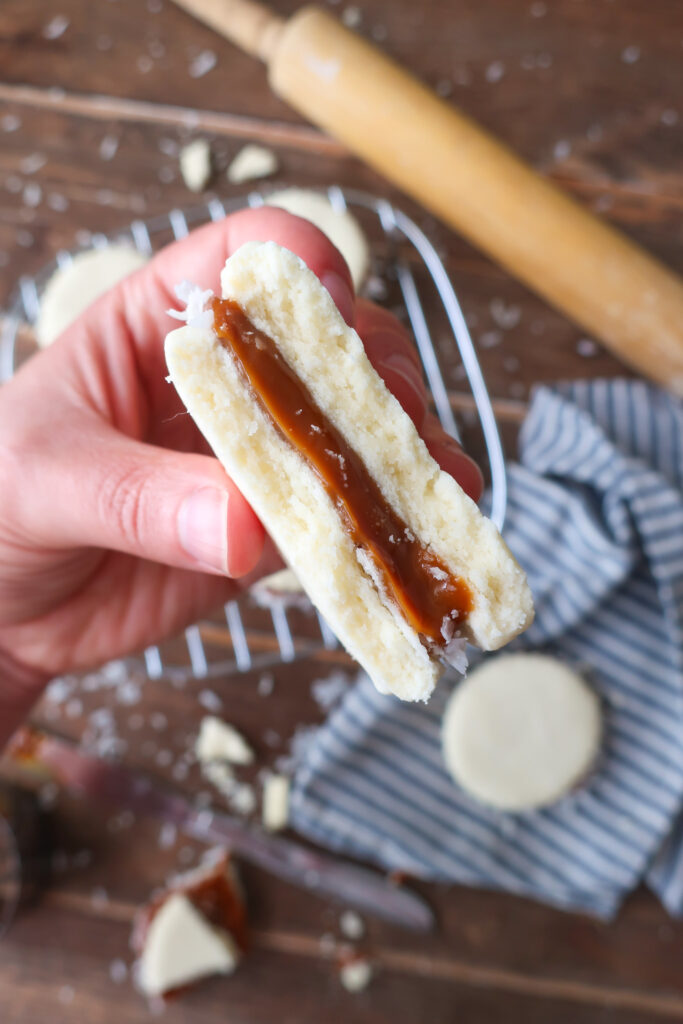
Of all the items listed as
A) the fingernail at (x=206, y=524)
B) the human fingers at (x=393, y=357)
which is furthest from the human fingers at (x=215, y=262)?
the fingernail at (x=206, y=524)

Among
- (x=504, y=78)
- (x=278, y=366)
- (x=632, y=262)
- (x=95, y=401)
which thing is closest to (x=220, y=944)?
(x=95, y=401)

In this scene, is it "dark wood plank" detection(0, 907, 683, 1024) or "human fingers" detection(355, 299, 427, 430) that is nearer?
"human fingers" detection(355, 299, 427, 430)

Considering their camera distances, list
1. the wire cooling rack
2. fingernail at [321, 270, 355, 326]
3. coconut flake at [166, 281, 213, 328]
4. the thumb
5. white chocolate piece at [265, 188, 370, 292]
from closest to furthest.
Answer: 1. coconut flake at [166, 281, 213, 328]
2. the thumb
3. fingernail at [321, 270, 355, 326]
4. white chocolate piece at [265, 188, 370, 292]
5. the wire cooling rack

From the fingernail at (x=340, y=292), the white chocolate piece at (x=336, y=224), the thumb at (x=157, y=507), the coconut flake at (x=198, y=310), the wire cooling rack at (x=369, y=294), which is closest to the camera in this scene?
the coconut flake at (x=198, y=310)

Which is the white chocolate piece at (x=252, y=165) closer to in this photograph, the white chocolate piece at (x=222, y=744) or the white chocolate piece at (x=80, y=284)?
the white chocolate piece at (x=80, y=284)

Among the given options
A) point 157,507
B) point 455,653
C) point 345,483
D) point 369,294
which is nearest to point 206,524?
point 157,507

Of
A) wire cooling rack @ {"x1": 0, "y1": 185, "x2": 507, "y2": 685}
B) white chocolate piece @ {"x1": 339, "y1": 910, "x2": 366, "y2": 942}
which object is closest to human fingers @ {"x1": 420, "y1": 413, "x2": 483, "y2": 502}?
wire cooling rack @ {"x1": 0, "y1": 185, "x2": 507, "y2": 685}

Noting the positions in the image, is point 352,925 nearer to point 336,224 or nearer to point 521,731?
point 521,731

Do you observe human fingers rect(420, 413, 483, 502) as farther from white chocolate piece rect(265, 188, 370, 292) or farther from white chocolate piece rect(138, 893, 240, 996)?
white chocolate piece rect(138, 893, 240, 996)
